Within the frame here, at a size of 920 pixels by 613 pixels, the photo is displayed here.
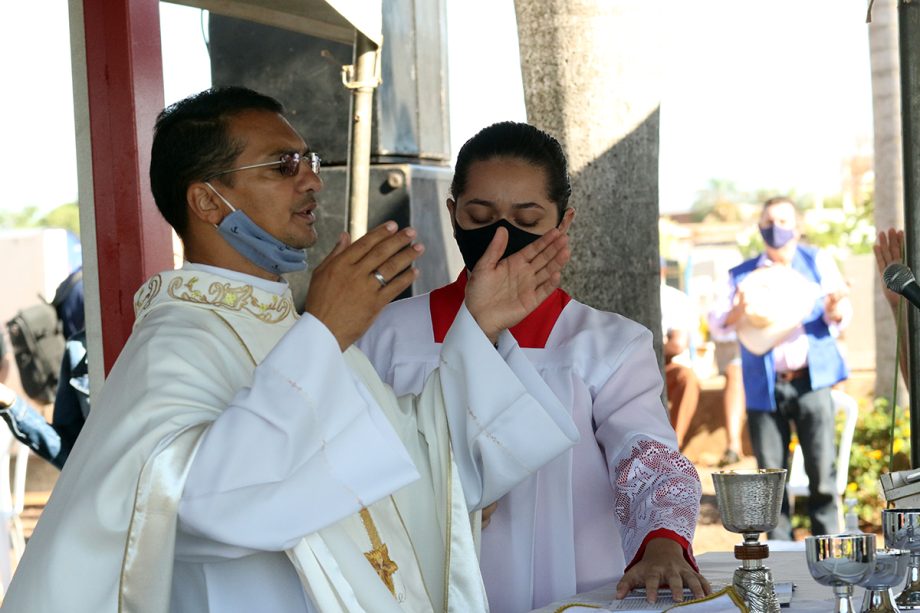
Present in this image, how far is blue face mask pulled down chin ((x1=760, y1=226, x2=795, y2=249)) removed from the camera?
8.69 meters

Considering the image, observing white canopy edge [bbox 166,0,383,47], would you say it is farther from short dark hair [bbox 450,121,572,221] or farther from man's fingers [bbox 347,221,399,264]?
man's fingers [bbox 347,221,399,264]

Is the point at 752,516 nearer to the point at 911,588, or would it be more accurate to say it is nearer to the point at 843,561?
the point at 843,561

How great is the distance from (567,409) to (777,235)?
5.89 m

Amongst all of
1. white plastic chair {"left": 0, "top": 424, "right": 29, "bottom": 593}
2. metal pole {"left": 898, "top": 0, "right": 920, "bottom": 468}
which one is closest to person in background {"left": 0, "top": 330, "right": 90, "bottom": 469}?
white plastic chair {"left": 0, "top": 424, "right": 29, "bottom": 593}

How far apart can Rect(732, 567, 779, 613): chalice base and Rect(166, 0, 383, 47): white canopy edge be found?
95.2 inches

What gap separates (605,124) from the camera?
5.44 metres

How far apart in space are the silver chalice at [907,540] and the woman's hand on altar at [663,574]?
0.39 meters

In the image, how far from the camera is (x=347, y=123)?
17.1ft

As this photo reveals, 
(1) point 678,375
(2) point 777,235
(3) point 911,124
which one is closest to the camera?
(3) point 911,124

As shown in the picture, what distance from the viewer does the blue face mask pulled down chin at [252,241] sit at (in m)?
2.67

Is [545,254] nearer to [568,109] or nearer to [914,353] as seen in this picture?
[914,353]

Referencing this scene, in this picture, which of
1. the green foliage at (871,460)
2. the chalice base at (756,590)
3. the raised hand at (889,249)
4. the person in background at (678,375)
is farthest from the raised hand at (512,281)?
the green foliage at (871,460)

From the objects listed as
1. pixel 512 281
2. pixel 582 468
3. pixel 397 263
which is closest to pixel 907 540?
pixel 582 468

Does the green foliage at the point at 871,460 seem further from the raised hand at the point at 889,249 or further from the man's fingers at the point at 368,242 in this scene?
the man's fingers at the point at 368,242
